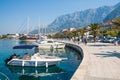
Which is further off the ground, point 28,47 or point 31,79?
point 28,47

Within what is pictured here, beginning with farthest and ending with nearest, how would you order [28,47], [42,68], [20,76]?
[28,47], [42,68], [20,76]

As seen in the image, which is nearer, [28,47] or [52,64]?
[52,64]

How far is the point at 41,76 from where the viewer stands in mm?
23406

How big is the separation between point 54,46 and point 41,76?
3886 centimetres

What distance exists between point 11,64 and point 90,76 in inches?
679

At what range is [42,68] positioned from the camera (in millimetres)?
27906

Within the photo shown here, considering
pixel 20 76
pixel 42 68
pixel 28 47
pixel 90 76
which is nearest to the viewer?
pixel 90 76

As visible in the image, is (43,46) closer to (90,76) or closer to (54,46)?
(54,46)

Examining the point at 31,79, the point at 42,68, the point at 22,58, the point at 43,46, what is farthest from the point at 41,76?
the point at 43,46

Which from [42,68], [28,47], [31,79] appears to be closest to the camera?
[31,79]

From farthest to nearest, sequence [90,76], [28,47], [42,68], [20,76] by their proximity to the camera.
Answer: [28,47] < [42,68] < [20,76] < [90,76]

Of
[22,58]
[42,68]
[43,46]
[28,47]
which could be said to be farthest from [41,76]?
[43,46]

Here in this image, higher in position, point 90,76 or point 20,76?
point 90,76

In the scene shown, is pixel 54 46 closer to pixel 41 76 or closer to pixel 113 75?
pixel 41 76
